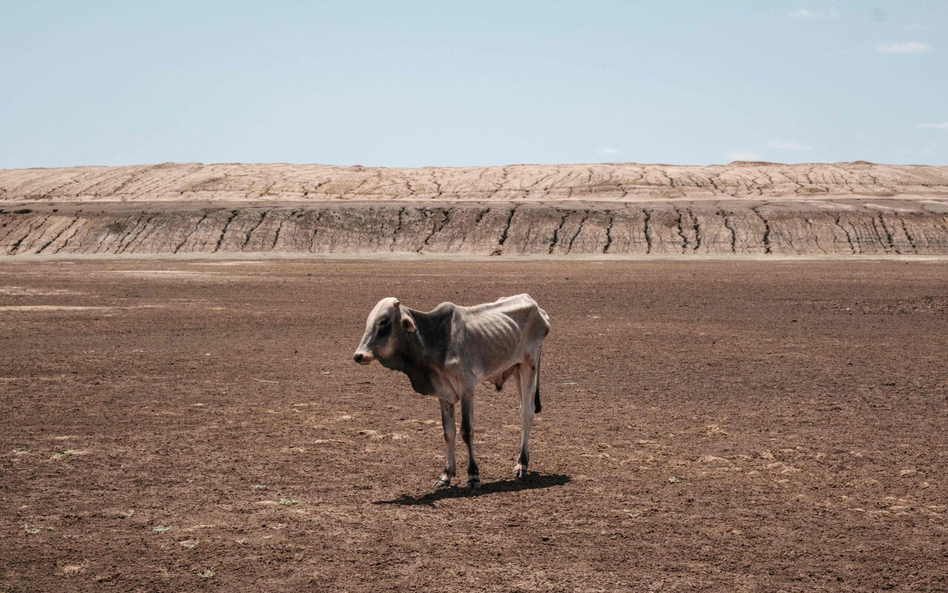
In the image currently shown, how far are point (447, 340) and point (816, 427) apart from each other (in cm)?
588

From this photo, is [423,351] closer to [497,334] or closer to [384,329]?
[384,329]

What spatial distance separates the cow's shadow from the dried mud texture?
92.8m

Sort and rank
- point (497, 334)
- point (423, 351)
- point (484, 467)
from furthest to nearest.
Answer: point (484, 467), point (497, 334), point (423, 351)

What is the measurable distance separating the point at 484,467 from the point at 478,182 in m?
110

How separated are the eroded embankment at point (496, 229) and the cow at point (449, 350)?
2691 inches

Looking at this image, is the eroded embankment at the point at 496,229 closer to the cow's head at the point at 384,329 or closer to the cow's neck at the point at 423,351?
the cow's neck at the point at 423,351

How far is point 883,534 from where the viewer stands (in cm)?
780

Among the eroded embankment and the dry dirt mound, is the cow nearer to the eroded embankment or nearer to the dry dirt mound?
the dry dirt mound

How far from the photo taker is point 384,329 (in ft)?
28.7

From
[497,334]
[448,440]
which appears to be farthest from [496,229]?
[448,440]

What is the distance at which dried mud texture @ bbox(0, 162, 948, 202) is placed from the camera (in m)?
109

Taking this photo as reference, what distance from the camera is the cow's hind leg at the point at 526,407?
9.58 meters

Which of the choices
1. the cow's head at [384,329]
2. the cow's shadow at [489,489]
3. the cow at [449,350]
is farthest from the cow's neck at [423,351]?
the cow's shadow at [489,489]

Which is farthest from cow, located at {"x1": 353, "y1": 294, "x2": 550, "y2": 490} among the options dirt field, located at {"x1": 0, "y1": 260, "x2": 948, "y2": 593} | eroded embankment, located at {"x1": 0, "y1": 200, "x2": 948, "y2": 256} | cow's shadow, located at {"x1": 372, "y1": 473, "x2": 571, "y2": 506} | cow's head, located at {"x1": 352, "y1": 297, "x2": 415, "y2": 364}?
eroded embankment, located at {"x1": 0, "y1": 200, "x2": 948, "y2": 256}
